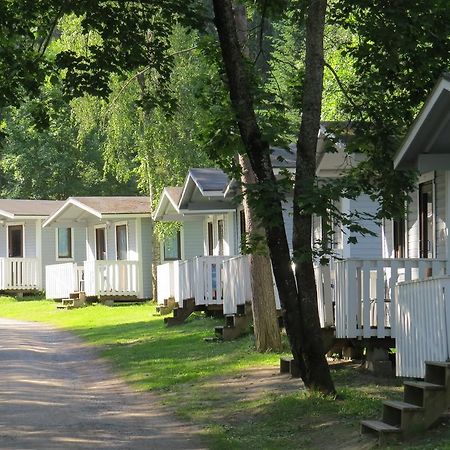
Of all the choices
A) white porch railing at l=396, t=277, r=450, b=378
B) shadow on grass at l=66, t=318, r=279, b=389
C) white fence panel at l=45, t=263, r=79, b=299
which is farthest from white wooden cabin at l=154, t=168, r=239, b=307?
white porch railing at l=396, t=277, r=450, b=378

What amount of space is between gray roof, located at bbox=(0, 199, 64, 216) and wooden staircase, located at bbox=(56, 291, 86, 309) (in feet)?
23.9

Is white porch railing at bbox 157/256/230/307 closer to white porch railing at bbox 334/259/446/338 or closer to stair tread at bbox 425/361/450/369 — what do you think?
white porch railing at bbox 334/259/446/338

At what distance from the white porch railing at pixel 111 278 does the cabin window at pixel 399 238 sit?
773 inches

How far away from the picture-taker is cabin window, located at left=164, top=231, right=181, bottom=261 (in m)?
41.9

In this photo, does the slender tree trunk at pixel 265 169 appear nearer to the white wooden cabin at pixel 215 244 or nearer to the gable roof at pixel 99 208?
the white wooden cabin at pixel 215 244

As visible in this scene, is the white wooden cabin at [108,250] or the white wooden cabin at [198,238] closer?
the white wooden cabin at [198,238]

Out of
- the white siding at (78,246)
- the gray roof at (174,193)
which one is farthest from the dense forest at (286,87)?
the white siding at (78,246)

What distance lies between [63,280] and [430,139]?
27.3 metres

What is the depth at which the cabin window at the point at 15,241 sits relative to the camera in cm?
4812

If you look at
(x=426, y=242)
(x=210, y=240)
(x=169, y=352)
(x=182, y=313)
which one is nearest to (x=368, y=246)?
(x=169, y=352)

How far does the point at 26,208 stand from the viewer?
4788 centimetres

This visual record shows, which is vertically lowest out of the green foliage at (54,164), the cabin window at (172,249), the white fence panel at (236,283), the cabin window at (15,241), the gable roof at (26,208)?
the white fence panel at (236,283)

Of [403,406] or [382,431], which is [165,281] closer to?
[403,406]

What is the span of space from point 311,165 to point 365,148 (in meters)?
1.71
